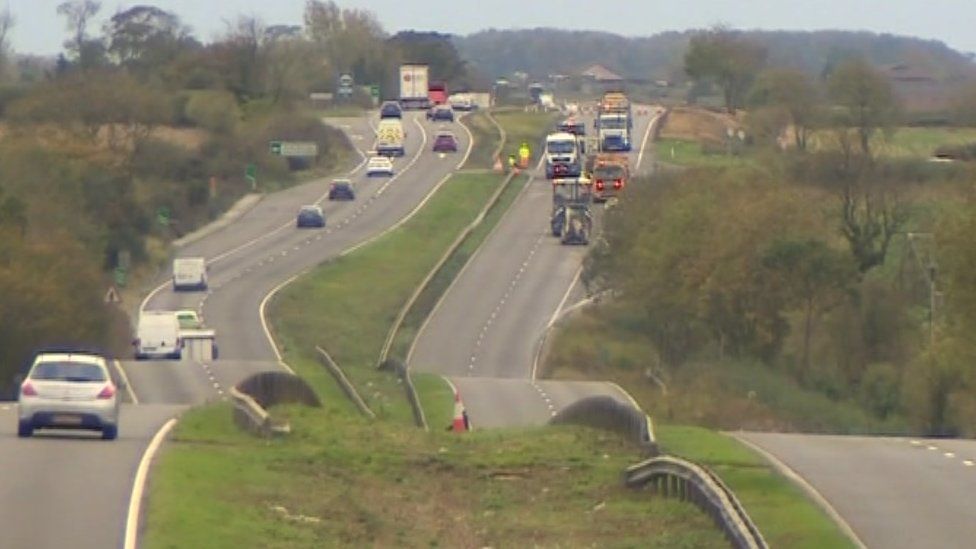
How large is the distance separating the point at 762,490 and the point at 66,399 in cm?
1005

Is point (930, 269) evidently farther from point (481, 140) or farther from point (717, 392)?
point (481, 140)

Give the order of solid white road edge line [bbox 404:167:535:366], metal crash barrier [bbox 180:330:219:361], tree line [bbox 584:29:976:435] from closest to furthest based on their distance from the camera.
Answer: tree line [bbox 584:29:976:435], metal crash barrier [bbox 180:330:219:361], solid white road edge line [bbox 404:167:535:366]

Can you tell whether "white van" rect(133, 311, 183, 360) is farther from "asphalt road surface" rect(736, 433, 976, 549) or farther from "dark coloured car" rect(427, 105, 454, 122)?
"dark coloured car" rect(427, 105, 454, 122)

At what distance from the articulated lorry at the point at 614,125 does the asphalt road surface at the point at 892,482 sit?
90.7m

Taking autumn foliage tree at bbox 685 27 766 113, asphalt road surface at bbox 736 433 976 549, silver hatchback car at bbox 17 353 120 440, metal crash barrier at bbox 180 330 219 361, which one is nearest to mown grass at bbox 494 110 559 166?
autumn foliage tree at bbox 685 27 766 113

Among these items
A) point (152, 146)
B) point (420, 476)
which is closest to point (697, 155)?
point (152, 146)

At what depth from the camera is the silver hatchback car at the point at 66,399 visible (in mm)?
31984

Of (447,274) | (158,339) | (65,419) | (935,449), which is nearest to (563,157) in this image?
(447,274)

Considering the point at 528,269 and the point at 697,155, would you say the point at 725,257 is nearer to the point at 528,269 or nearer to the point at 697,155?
the point at 528,269

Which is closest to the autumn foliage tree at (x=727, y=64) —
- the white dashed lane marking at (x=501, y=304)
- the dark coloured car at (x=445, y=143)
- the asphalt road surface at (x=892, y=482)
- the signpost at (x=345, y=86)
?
the dark coloured car at (x=445, y=143)

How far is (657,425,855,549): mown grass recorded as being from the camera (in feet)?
79.0

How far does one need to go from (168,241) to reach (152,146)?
10.4 metres

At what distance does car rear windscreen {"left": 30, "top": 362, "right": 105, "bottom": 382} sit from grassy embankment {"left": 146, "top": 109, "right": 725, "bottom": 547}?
1.58 m

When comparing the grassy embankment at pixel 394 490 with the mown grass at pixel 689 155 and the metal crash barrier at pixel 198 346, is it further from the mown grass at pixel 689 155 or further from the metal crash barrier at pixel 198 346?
the mown grass at pixel 689 155
